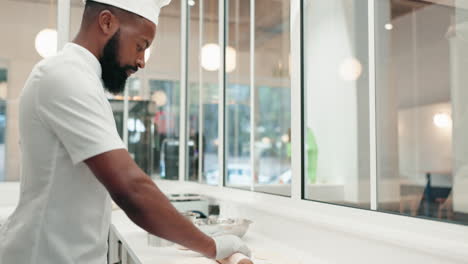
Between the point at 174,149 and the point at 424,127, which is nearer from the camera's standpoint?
the point at 424,127

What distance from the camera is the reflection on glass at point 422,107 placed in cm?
138

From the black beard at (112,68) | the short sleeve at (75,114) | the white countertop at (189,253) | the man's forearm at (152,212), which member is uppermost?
the black beard at (112,68)

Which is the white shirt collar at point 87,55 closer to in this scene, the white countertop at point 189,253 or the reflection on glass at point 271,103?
the white countertop at point 189,253

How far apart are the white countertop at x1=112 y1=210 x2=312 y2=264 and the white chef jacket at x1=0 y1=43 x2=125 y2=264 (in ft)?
1.27

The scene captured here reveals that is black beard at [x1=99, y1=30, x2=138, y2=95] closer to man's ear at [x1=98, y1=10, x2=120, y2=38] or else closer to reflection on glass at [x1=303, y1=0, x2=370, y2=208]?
man's ear at [x1=98, y1=10, x2=120, y2=38]

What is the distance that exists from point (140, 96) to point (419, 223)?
288 centimetres

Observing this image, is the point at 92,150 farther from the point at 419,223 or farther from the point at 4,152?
the point at 4,152

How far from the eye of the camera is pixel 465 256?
34.7 inches

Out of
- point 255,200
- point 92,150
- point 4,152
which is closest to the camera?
point 92,150

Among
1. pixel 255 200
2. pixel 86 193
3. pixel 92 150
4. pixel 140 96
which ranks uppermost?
pixel 140 96

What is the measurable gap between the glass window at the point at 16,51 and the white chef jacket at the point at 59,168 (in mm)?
2488

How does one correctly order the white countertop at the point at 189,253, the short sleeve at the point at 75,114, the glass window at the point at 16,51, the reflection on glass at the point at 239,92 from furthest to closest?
the reflection on glass at the point at 239,92 → the glass window at the point at 16,51 → the white countertop at the point at 189,253 → the short sleeve at the point at 75,114

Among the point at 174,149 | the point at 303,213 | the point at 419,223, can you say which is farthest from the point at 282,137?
the point at 419,223

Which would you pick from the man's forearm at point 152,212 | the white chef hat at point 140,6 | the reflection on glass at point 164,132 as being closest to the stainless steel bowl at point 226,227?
the man's forearm at point 152,212
